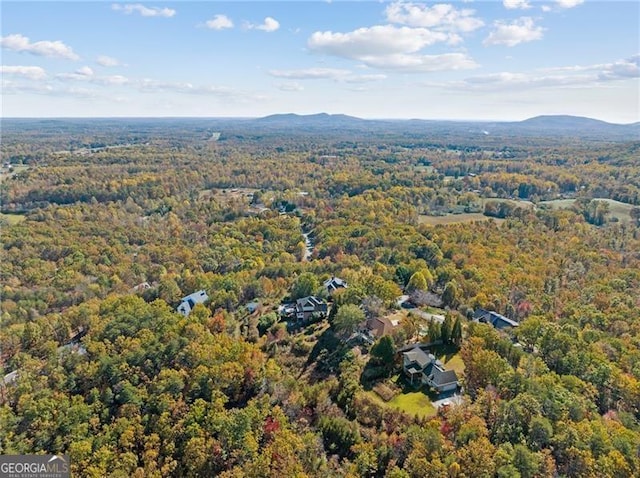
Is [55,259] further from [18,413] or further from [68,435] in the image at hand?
[68,435]

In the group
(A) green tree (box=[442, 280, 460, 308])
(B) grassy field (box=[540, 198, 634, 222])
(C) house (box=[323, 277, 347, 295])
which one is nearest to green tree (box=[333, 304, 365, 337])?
(C) house (box=[323, 277, 347, 295])

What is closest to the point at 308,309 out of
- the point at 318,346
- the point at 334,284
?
the point at 318,346

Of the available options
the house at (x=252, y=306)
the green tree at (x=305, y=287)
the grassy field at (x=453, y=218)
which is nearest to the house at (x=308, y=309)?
the green tree at (x=305, y=287)

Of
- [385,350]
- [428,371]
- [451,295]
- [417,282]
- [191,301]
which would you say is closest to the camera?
[428,371]

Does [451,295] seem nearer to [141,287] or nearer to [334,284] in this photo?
[334,284]

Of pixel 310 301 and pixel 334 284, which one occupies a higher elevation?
pixel 334 284

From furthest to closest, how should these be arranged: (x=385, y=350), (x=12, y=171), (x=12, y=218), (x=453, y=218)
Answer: (x=12, y=171), (x=453, y=218), (x=12, y=218), (x=385, y=350)
